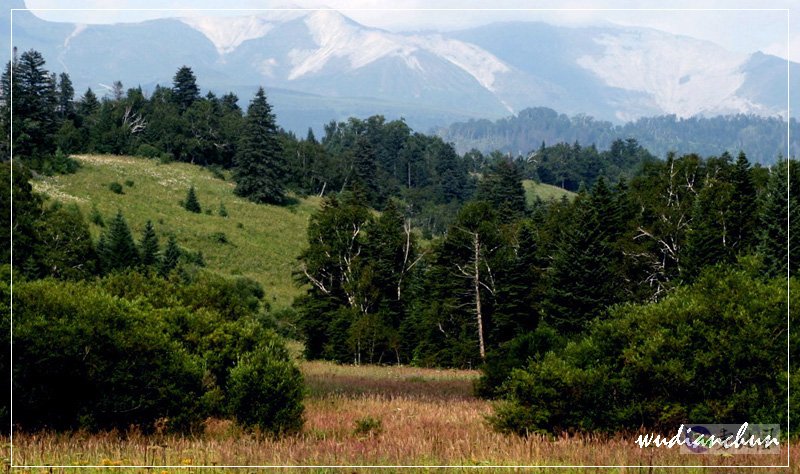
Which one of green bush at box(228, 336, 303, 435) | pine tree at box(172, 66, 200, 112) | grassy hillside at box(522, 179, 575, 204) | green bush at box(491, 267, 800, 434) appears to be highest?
pine tree at box(172, 66, 200, 112)

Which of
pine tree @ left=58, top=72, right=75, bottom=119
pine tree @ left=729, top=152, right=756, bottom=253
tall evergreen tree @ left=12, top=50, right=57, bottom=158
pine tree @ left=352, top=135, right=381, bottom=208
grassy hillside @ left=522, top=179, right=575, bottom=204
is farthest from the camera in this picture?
grassy hillside @ left=522, top=179, right=575, bottom=204

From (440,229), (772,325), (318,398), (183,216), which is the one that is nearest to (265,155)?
(183,216)

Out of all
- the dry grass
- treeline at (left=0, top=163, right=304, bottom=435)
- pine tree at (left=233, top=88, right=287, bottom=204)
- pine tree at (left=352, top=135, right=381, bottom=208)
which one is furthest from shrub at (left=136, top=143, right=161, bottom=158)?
the dry grass

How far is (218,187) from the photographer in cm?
10638

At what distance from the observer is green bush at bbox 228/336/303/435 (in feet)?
46.9

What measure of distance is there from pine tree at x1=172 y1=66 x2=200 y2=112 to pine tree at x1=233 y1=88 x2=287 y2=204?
20934 mm

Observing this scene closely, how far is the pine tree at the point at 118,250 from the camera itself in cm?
5928

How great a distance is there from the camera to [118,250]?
198 feet

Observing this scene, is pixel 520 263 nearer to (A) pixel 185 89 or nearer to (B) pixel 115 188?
(B) pixel 115 188

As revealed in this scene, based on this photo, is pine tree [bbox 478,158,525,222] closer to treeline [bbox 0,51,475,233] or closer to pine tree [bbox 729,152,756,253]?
treeline [bbox 0,51,475,233]

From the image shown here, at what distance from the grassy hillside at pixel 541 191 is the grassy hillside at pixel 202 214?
194 feet

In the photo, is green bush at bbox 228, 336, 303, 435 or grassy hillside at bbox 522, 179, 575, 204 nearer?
green bush at bbox 228, 336, 303, 435

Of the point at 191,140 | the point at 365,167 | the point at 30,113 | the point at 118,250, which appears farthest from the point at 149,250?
the point at 365,167

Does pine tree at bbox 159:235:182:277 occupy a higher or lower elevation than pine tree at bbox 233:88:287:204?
lower
